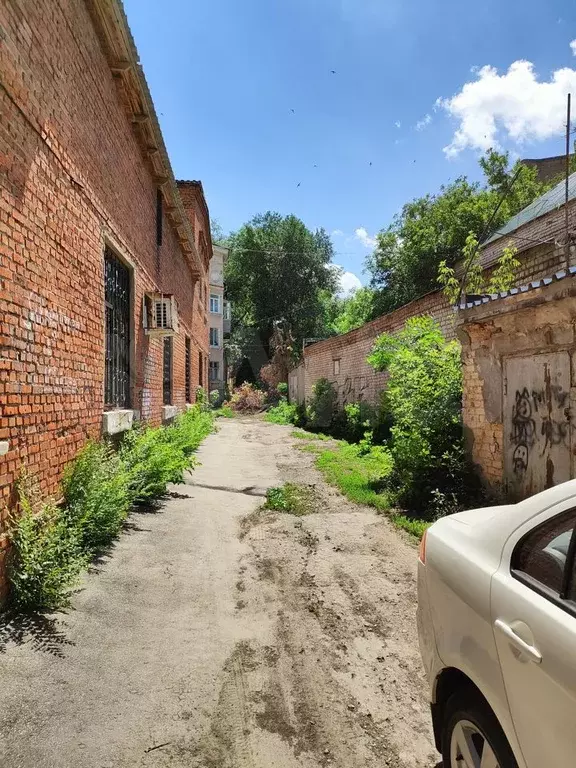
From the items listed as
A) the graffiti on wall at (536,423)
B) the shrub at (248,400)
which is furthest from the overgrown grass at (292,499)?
the shrub at (248,400)

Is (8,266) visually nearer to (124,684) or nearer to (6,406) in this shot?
(6,406)

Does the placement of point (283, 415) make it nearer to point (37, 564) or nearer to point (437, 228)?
point (437, 228)

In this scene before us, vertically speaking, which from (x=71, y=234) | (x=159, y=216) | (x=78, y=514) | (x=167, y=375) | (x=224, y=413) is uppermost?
(x=159, y=216)

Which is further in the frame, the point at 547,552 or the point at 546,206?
the point at 546,206

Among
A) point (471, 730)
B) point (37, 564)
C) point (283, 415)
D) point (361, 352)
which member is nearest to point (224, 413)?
point (283, 415)

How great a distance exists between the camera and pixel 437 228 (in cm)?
2803

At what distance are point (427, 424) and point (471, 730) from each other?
5.49 metres

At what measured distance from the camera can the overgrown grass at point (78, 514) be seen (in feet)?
11.1

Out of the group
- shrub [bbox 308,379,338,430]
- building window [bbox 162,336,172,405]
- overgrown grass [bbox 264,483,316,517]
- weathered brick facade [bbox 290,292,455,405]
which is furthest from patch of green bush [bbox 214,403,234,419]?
overgrown grass [bbox 264,483,316,517]

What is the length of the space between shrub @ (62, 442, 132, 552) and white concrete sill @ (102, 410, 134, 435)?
736mm

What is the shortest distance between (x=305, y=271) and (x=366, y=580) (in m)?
36.3

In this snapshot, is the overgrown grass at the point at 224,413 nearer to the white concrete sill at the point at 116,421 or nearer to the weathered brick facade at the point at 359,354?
the weathered brick facade at the point at 359,354

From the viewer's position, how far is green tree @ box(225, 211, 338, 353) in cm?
3912

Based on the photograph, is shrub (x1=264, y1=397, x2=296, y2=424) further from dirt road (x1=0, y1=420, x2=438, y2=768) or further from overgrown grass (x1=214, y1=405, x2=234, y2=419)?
dirt road (x1=0, y1=420, x2=438, y2=768)
